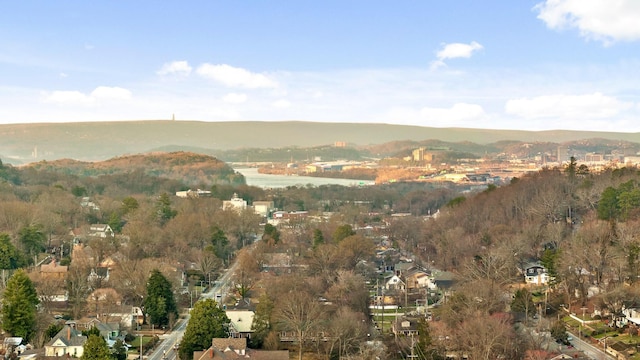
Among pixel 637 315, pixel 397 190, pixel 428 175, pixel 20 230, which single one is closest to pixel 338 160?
pixel 428 175

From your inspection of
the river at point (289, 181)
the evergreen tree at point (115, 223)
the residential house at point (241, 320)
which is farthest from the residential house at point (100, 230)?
the river at point (289, 181)

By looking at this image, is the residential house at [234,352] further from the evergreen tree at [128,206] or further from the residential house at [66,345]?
the evergreen tree at [128,206]

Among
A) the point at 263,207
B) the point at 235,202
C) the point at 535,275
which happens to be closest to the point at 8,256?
the point at 535,275

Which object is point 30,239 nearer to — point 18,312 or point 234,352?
point 18,312

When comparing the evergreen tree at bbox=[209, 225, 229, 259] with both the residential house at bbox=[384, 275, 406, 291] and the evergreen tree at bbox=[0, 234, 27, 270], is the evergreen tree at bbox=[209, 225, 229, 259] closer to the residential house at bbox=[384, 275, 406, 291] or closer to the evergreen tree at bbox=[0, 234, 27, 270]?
the evergreen tree at bbox=[0, 234, 27, 270]

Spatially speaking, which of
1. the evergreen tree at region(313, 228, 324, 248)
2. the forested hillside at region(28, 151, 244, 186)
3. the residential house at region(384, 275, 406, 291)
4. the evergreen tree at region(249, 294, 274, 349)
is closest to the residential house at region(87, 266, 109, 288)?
the evergreen tree at region(249, 294, 274, 349)

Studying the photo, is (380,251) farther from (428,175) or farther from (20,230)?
(428,175)
